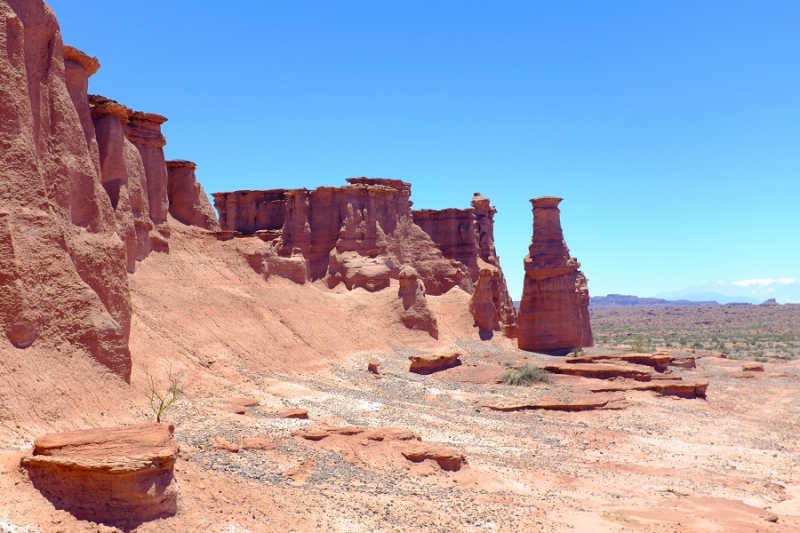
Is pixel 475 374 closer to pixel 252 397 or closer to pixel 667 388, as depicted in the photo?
pixel 667 388

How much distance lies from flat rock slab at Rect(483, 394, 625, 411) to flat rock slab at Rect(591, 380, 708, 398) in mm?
2087

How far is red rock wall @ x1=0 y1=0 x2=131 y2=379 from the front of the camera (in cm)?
1272

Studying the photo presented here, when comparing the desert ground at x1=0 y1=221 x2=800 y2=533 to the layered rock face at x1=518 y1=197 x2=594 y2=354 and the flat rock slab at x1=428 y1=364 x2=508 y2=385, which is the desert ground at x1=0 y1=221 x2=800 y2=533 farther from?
the layered rock face at x1=518 y1=197 x2=594 y2=354

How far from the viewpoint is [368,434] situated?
1439cm

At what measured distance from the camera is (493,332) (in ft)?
137

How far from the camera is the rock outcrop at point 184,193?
1221 inches

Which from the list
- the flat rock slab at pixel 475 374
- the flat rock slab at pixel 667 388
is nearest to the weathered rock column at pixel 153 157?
the flat rock slab at pixel 475 374

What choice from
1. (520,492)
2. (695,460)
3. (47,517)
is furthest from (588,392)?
(47,517)

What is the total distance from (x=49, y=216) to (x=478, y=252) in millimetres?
46227

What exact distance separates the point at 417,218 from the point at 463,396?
33.3 meters

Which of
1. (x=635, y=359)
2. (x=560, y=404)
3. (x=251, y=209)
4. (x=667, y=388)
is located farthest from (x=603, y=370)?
(x=251, y=209)

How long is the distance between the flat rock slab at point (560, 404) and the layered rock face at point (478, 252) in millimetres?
17236

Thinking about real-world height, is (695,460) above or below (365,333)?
below

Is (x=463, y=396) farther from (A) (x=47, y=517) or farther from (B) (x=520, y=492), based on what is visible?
(A) (x=47, y=517)
